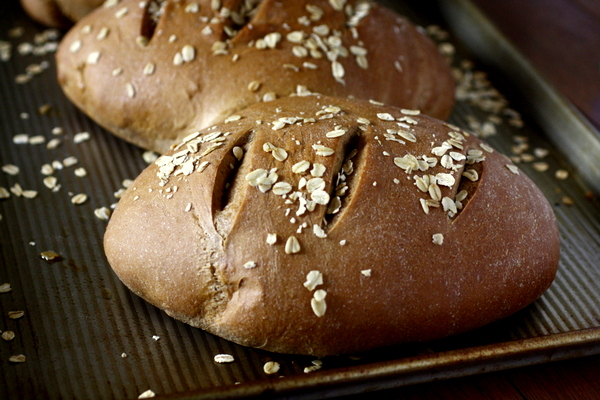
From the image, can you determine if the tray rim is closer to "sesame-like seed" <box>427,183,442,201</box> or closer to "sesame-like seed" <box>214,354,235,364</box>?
"sesame-like seed" <box>214,354,235,364</box>

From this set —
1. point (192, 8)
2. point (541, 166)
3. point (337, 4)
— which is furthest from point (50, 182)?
point (541, 166)

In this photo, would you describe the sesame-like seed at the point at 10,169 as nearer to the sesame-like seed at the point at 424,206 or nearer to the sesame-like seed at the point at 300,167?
the sesame-like seed at the point at 300,167

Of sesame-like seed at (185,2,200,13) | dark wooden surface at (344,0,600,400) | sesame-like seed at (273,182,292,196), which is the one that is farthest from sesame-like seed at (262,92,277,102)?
dark wooden surface at (344,0,600,400)

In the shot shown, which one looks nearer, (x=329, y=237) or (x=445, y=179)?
(x=329, y=237)

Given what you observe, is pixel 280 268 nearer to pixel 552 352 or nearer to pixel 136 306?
pixel 136 306

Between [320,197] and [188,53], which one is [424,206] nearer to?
[320,197]
